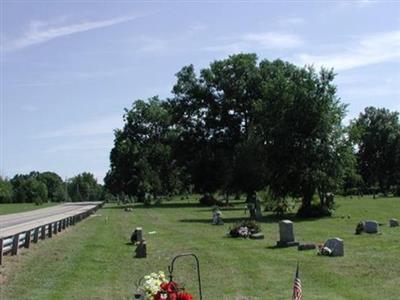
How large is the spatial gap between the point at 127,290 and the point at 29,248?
464 inches

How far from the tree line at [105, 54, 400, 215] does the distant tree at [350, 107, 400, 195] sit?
0.63 ft

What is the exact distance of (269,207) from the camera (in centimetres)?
5344

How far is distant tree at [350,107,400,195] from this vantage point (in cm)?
12112

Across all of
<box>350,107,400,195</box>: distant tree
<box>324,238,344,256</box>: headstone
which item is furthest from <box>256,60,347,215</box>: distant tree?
<box>350,107,400,195</box>: distant tree

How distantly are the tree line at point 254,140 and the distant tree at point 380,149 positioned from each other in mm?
192

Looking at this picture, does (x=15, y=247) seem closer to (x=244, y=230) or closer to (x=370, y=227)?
(x=244, y=230)

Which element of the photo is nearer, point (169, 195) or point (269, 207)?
point (269, 207)

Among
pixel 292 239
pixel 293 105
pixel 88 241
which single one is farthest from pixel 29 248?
pixel 293 105

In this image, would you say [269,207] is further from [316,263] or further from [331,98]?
[316,263]

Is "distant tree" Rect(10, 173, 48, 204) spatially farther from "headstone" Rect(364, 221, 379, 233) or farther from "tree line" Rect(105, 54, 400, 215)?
"headstone" Rect(364, 221, 379, 233)

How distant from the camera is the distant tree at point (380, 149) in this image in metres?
121

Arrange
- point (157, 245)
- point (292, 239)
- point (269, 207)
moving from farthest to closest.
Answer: point (269, 207)
point (157, 245)
point (292, 239)

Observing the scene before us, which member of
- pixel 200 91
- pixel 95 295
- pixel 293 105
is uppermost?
pixel 200 91

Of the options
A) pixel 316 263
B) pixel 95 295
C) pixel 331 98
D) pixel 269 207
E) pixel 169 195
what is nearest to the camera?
pixel 95 295
